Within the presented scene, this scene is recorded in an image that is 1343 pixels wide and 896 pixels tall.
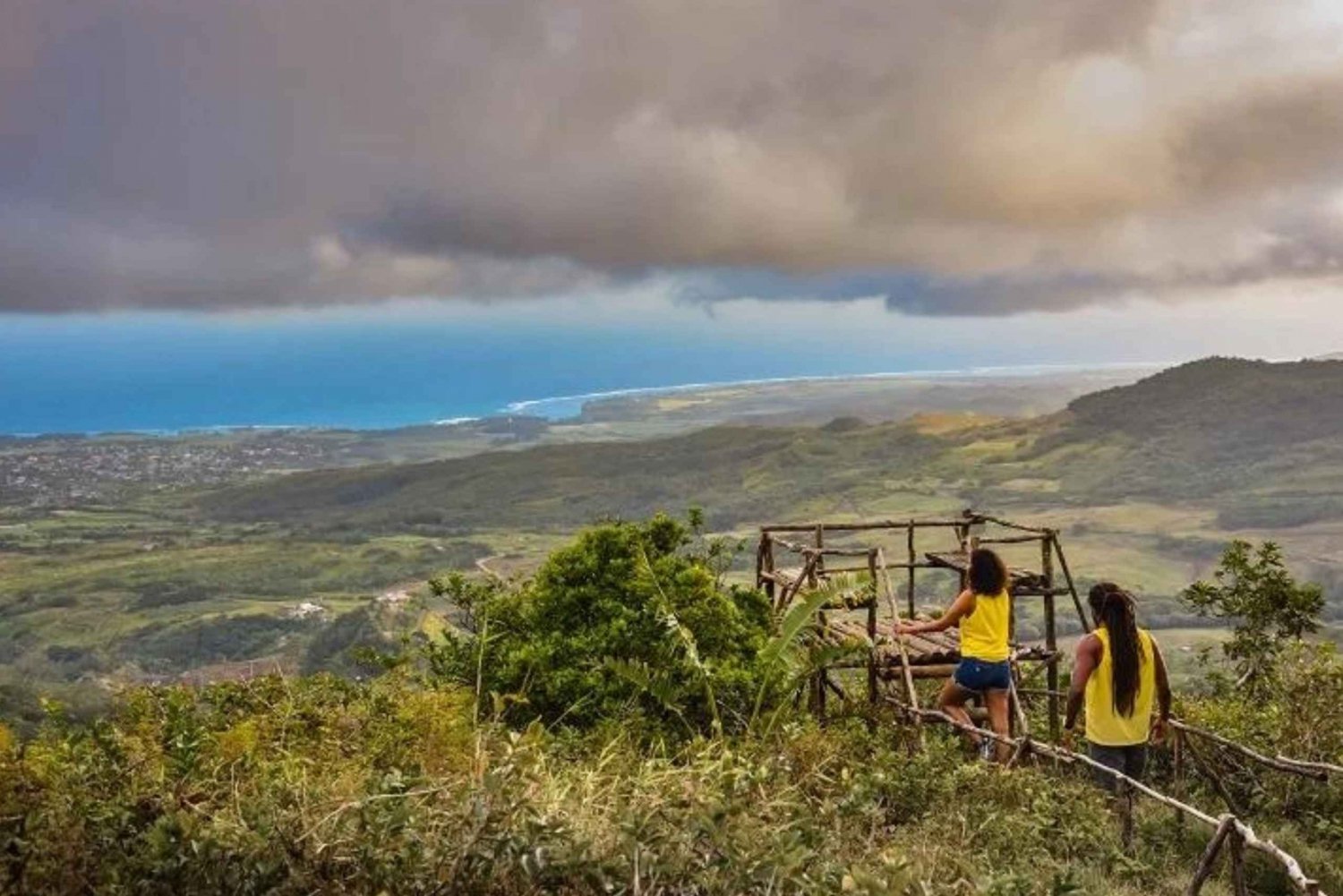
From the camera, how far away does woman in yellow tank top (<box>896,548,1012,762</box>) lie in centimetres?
998

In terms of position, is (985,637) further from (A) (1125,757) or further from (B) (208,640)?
(B) (208,640)

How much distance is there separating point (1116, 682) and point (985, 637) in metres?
1.83

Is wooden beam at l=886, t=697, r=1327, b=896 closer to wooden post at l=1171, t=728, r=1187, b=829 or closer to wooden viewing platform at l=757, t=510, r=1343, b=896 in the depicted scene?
wooden viewing platform at l=757, t=510, r=1343, b=896

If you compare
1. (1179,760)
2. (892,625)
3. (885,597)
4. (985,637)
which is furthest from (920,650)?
(1179,760)

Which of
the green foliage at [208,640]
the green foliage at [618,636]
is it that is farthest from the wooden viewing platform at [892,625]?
the green foliage at [208,640]

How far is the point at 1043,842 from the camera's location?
273 inches

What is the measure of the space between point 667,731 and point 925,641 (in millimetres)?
4640

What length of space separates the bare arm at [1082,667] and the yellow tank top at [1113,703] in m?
0.04

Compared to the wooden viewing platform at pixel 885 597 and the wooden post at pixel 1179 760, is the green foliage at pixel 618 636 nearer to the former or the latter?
the wooden viewing platform at pixel 885 597

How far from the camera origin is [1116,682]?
8359 millimetres

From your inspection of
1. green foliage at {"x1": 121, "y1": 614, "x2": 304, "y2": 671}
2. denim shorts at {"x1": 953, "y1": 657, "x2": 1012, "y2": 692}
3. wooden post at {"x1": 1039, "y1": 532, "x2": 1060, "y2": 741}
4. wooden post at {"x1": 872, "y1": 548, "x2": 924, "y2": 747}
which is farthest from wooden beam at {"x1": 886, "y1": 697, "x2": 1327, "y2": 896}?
green foliage at {"x1": 121, "y1": 614, "x2": 304, "y2": 671}

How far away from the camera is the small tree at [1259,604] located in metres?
16.6

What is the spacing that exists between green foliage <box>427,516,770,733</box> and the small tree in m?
8.60

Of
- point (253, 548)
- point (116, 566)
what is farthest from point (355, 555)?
point (116, 566)
